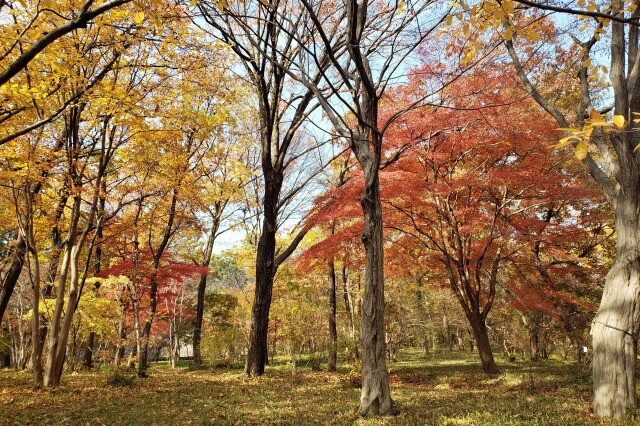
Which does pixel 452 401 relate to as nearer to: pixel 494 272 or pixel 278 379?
pixel 494 272

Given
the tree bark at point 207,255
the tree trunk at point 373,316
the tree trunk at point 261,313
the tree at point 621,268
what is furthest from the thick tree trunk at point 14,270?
the tree at point 621,268

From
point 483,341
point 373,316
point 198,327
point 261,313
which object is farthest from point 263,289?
point 198,327

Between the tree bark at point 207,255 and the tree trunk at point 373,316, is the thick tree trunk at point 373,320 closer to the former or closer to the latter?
the tree trunk at point 373,316

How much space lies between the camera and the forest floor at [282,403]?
199 inches

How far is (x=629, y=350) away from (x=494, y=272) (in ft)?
17.5

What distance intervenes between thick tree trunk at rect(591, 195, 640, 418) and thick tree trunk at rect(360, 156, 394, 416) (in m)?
2.73

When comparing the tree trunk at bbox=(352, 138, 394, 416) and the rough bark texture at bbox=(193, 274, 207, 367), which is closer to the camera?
the tree trunk at bbox=(352, 138, 394, 416)

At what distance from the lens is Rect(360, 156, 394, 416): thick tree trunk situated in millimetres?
5008

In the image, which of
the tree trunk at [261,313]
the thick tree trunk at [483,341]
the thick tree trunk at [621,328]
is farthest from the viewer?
the tree trunk at [261,313]

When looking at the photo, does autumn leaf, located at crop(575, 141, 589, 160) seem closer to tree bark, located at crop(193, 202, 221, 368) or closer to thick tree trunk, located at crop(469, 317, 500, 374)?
thick tree trunk, located at crop(469, 317, 500, 374)

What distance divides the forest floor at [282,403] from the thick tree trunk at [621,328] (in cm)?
35

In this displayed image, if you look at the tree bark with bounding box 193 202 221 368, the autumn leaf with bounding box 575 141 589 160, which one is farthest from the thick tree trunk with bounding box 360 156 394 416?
the tree bark with bounding box 193 202 221 368

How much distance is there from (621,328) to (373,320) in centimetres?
314

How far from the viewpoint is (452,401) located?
6.41m
